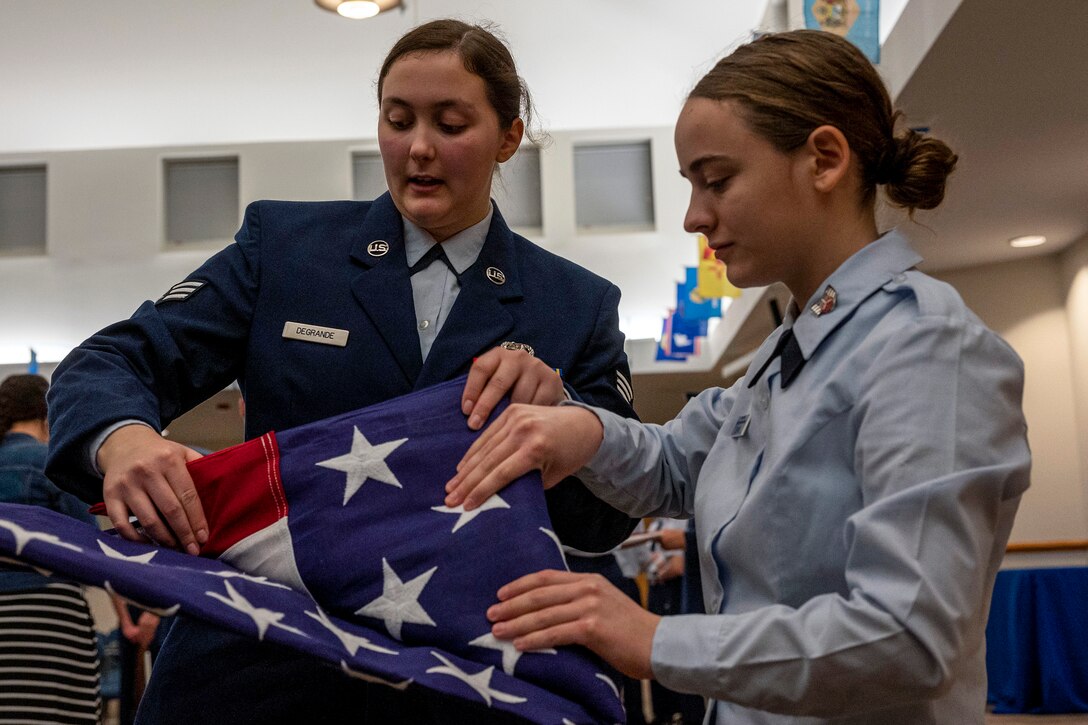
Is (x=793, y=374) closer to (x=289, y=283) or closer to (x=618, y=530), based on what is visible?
(x=618, y=530)

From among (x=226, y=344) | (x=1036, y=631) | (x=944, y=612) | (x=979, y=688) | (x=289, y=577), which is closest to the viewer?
(x=944, y=612)

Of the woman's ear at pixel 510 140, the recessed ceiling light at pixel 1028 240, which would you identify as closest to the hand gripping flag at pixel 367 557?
the woman's ear at pixel 510 140

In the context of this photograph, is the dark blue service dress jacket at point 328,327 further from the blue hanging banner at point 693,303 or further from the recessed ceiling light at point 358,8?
the blue hanging banner at point 693,303

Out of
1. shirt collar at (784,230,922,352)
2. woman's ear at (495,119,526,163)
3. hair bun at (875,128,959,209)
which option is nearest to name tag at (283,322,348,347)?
woman's ear at (495,119,526,163)

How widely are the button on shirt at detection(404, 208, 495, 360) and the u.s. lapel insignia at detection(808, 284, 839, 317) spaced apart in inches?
22.3

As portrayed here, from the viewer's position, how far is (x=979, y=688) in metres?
1.42

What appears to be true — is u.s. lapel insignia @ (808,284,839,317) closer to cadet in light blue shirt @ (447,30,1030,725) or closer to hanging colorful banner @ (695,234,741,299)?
cadet in light blue shirt @ (447,30,1030,725)

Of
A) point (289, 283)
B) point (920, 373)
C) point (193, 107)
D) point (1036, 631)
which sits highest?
point (193, 107)

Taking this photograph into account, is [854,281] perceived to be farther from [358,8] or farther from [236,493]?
[358,8]

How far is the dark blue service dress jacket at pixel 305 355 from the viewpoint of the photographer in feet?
5.18

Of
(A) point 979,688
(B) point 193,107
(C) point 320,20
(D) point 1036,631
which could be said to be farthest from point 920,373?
(B) point 193,107

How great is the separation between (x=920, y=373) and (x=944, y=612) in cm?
26

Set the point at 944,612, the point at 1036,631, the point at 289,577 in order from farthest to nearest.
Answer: the point at 1036,631 → the point at 289,577 → the point at 944,612

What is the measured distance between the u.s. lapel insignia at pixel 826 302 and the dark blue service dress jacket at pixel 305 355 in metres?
0.40
